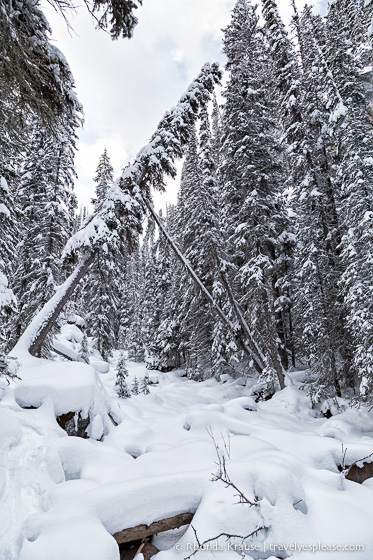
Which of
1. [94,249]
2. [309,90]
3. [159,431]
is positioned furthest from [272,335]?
[309,90]

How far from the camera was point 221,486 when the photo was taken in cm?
391

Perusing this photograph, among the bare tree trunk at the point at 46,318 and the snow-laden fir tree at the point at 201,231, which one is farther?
the snow-laden fir tree at the point at 201,231

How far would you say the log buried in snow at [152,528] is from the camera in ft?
11.2

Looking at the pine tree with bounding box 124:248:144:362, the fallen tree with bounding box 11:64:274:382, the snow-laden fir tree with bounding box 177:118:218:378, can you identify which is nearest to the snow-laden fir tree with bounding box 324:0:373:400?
the fallen tree with bounding box 11:64:274:382

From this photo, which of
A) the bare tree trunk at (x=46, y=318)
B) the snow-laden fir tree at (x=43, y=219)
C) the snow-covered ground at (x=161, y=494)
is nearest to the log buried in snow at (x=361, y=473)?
the snow-covered ground at (x=161, y=494)

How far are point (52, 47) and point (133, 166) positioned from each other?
7.75 m

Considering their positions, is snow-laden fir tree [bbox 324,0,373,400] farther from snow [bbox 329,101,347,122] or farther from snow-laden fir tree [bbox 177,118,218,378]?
snow-laden fir tree [bbox 177,118,218,378]

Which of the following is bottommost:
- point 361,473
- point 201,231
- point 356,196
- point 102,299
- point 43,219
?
point 361,473

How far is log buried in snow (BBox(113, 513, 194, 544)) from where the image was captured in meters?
3.40

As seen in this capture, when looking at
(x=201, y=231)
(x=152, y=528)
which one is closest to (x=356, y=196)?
(x=201, y=231)

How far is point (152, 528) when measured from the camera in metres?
3.56

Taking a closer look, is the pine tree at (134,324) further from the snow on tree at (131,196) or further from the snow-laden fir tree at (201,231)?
the snow on tree at (131,196)

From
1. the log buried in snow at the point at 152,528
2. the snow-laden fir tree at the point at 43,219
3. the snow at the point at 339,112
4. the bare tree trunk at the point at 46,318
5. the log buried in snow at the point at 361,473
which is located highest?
the snow at the point at 339,112

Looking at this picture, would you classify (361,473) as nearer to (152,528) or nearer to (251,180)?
(152,528)
